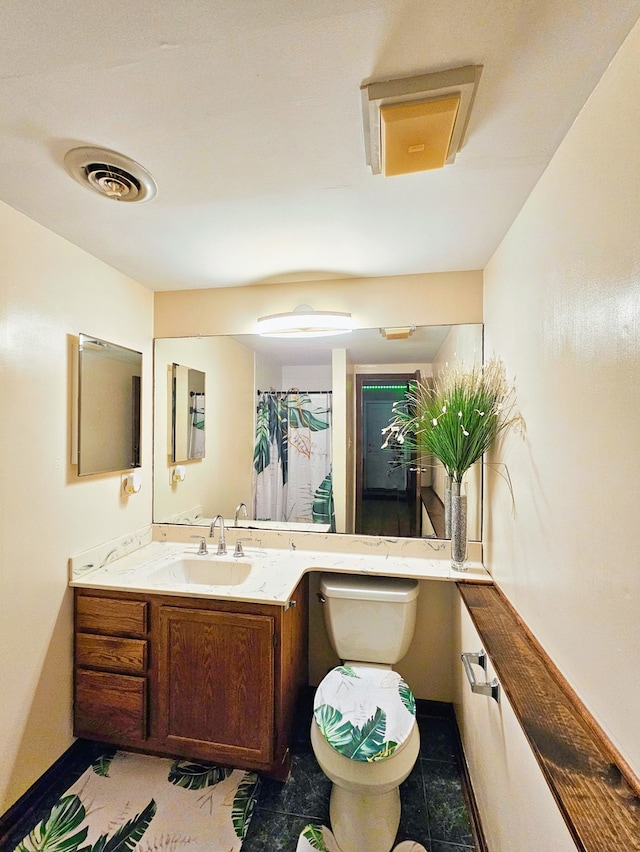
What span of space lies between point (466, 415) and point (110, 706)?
1.93 m

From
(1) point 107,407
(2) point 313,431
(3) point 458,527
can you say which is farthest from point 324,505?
(1) point 107,407

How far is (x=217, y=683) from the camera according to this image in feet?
5.22

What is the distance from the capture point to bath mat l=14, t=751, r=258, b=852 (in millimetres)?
1374

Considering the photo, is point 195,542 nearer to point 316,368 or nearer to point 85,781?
point 85,781

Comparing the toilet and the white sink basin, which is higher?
the white sink basin

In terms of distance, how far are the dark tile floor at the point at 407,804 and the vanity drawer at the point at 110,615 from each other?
0.83m

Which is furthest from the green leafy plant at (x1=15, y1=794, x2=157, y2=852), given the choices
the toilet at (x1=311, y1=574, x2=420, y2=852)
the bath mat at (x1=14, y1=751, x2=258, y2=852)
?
the toilet at (x1=311, y1=574, x2=420, y2=852)

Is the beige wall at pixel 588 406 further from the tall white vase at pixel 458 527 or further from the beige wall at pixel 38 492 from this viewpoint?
the beige wall at pixel 38 492

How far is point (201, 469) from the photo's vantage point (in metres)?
2.30

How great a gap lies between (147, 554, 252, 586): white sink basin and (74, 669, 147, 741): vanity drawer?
446 mm

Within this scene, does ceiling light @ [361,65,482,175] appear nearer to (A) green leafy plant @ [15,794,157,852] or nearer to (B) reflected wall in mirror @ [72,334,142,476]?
(B) reflected wall in mirror @ [72,334,142,476]

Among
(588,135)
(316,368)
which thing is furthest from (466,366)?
(588,135)

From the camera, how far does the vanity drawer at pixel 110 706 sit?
1.65 metres

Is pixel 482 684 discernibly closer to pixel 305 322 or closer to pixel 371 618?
pixel 371 618
